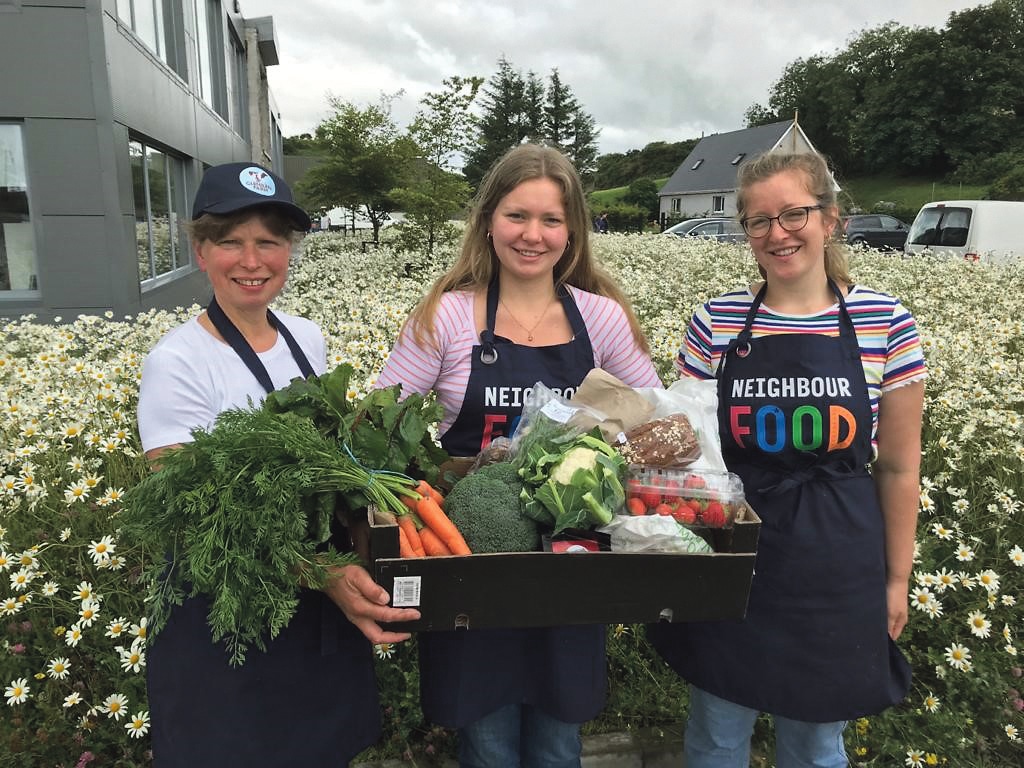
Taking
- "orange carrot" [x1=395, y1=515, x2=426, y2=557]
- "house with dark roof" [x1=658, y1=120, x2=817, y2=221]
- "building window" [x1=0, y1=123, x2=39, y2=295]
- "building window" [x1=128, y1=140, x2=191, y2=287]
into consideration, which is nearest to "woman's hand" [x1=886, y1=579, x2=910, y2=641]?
"orange carrot" [x1=395, y1=515, x2=426, y2=557]

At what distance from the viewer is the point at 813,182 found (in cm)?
202

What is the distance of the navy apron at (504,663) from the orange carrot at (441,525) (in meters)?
0.50

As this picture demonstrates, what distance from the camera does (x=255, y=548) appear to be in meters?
1.45

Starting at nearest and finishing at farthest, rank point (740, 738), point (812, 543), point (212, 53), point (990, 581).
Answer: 1. point (812, 543)
2. point (740, 738)
3. point (990, 581)
4. point (212, 53)

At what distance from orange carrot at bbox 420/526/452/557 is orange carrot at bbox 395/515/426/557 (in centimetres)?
1

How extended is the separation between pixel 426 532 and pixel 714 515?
0.65 m

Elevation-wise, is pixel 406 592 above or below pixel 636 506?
below

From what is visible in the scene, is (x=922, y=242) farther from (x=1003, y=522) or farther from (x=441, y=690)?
(x=441, y=690)

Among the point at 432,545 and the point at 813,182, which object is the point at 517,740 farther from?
the point at 813,182

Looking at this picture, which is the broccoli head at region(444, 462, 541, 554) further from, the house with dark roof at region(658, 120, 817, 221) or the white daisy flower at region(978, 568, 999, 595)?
the house with dark roof at region(658, 120, 817, 221)

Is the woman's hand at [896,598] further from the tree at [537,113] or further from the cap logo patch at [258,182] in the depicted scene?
the tree at [537,113]

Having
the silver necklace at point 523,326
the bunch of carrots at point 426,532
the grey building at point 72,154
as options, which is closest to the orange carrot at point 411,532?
the bunch of carrots at point 426,532

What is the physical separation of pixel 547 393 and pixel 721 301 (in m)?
0.68

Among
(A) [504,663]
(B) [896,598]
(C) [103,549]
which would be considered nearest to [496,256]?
(A) [504,663]
